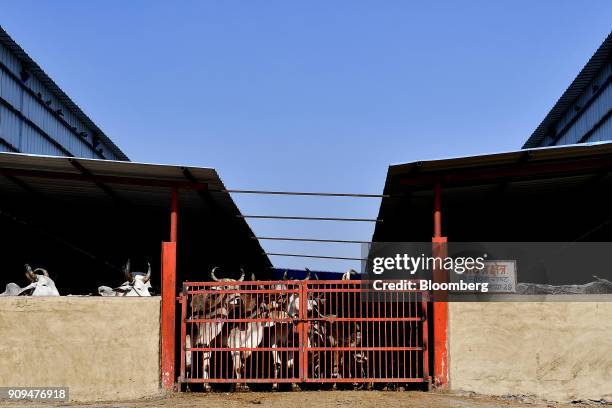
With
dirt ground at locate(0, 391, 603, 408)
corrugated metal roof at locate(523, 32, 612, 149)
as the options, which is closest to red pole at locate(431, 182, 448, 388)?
dirt ground at locate(0, 391, 603, 408)

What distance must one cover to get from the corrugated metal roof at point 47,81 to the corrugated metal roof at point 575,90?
48.1ft

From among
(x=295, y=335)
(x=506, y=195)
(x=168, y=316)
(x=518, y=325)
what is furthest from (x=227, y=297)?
(x=506, y=195)

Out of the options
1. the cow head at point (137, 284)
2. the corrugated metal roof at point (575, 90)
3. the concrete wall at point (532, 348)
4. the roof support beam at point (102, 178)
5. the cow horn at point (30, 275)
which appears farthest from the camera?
the corrugated metal roof at point (575, 90)

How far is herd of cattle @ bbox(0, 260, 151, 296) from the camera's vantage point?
14219mm

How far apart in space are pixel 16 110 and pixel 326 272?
34.8 ft

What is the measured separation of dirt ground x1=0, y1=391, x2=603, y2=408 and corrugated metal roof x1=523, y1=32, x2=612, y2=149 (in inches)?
440

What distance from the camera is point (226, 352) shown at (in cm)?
1288

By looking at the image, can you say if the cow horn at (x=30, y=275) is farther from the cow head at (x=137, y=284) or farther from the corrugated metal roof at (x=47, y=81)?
the corrugated metal roof at (x=47, y=81)

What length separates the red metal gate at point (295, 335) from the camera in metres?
12.3

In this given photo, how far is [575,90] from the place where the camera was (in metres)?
24.3

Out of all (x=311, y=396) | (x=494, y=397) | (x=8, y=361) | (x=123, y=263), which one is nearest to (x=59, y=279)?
(x=123, y=263)

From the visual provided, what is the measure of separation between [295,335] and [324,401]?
149cm

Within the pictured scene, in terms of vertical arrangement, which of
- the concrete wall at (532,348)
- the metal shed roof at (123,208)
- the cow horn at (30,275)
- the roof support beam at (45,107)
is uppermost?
the roof support beam at (45,107)

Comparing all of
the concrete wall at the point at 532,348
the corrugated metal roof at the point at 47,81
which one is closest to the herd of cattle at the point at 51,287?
the concrete wall at the point at 532,348
